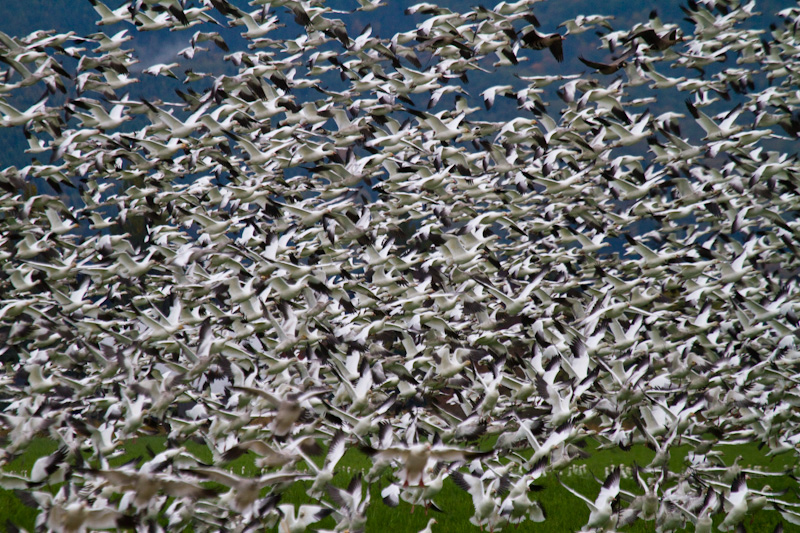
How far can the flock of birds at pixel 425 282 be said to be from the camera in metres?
9.92

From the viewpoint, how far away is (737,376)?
10930 mm

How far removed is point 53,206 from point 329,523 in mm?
7983

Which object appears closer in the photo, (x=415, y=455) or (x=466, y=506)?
(x=415, y=455)

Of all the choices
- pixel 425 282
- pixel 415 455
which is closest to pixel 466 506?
pixel 425 282

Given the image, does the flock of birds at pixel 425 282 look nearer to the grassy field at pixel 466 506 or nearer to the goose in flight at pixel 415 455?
the grassy field at pixel 466 506

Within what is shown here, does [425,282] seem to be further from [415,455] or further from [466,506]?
[415,455]

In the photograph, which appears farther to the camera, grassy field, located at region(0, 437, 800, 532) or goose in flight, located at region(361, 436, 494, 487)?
grassy field, located at region(0, 437, 800, 532)

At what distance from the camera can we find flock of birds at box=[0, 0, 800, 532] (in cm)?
992

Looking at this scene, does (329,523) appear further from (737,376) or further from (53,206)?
(53,206)

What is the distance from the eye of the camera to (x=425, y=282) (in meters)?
12.2

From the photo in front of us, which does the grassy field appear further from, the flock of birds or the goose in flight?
the goose in flight

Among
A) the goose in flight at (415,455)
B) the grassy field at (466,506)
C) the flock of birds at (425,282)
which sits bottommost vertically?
the grassy field at (466,506)

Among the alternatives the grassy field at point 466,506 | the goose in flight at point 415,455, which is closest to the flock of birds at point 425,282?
the grassy field at point 466,506

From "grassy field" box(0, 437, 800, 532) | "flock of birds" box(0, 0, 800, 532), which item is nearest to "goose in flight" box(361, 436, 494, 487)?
"flock of birds" box(0, 0, 800, 532)
